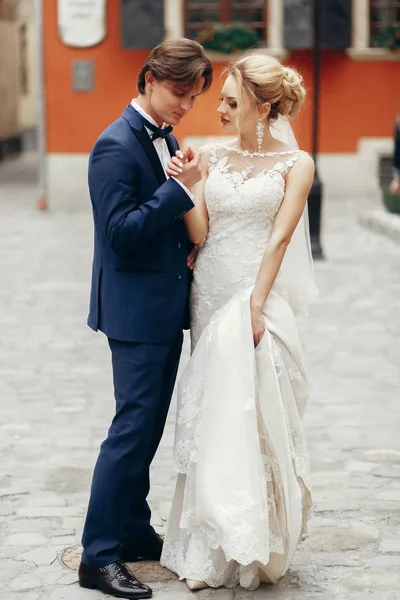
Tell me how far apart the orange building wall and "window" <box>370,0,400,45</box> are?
1.74ft

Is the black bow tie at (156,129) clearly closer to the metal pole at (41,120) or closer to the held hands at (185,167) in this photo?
the held hands at (185,167)

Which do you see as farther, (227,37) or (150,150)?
(227,37)

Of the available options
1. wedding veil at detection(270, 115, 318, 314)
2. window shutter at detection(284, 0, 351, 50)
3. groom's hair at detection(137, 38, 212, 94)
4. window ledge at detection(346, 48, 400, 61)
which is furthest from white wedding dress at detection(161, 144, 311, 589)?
window ledge at detection(346, 48, 400, 61)

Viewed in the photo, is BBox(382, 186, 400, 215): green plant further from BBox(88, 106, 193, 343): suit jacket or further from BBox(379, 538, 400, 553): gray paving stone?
BBox(88, 106, 193, 343): suit jacket

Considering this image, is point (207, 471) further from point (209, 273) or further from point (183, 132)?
point (183, 132)

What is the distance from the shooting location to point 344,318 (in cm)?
948

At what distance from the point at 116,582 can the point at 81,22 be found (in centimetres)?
1451

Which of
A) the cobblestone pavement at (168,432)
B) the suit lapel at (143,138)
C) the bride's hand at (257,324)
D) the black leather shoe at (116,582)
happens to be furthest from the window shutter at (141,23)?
the black leather shoe at (116,582)

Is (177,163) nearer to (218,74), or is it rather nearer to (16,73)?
(218,74)

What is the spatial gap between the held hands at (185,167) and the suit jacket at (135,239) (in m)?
0.03

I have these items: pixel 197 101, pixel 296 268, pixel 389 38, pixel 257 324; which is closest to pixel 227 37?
pixel 197 101

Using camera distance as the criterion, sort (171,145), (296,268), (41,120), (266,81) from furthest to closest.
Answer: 1. (41,120)
2. (296,268)
3. (171,145)
4. (266,81)

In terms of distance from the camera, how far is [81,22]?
17.7 meters

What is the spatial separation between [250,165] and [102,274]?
649mm
